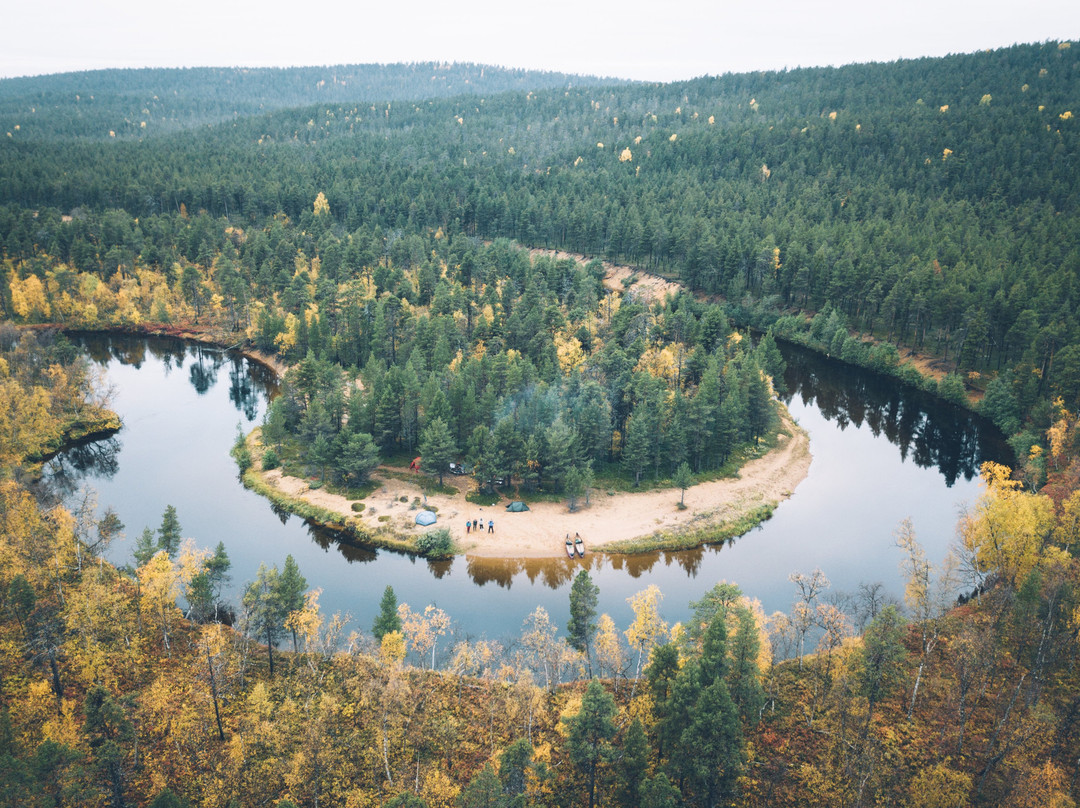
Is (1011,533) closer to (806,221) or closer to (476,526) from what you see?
(476,526)

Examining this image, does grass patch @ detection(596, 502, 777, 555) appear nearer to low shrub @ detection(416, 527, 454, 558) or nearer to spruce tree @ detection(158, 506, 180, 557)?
low shrub @ detection(416, 527, 454, 558)

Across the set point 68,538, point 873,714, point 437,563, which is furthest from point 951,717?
point 68,538

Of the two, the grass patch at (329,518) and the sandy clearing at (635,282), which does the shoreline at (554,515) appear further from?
the sandy clearing at (635,282)

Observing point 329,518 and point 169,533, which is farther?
point 329,518

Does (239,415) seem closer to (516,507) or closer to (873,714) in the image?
(516,507)

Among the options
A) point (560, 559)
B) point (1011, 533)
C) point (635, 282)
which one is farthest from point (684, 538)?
point (635, 282)

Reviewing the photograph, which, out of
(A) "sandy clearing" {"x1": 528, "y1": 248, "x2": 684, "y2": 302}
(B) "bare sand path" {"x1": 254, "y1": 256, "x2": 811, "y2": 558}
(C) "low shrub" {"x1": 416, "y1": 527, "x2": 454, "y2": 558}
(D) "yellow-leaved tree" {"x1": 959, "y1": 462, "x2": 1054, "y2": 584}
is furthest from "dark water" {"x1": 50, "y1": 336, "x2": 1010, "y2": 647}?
(A) "sandy clearing" {"x1": 528, "y1": 248, "x2": 684, "y2": 302}
